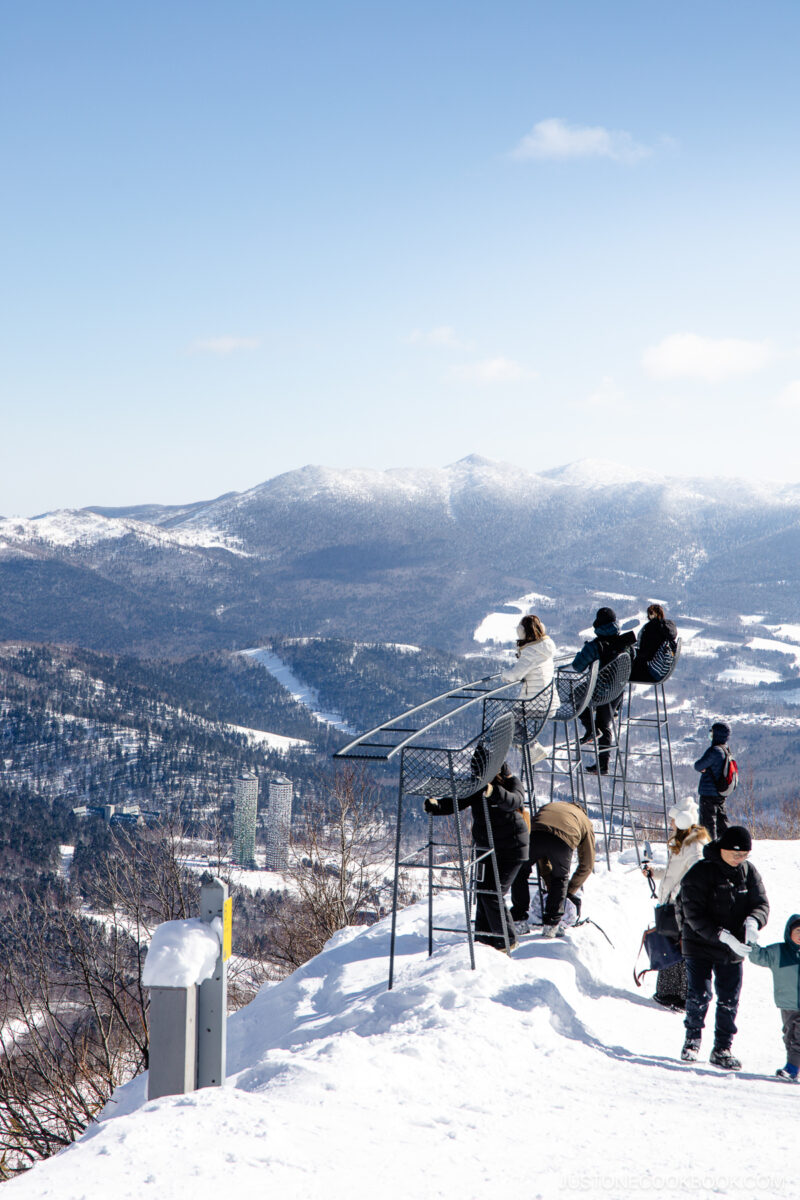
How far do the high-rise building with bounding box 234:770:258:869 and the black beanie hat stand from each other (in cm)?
14902

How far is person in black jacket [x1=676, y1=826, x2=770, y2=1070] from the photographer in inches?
267

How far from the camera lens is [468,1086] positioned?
552cm

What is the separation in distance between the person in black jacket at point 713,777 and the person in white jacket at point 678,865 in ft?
7.64

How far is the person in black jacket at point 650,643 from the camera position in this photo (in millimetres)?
12148

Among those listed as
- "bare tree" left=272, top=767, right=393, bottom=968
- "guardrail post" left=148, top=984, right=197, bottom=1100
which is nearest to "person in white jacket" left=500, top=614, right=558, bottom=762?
"guardrail post" left=148, top=984, right=197, bottom=1100

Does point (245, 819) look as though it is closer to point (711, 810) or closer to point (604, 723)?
point (604, 723)

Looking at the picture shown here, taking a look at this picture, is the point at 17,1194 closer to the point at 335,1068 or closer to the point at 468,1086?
the point at 335,1068

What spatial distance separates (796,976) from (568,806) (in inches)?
99.9

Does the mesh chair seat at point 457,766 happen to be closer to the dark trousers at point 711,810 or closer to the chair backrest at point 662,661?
the dark trousers at point 711,810

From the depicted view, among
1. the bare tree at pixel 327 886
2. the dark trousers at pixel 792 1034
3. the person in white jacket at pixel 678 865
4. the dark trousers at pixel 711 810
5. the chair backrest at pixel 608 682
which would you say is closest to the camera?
the dark trousers at pixel 792 1034

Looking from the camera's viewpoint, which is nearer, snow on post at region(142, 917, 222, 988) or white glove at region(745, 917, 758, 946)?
snow on post at region(142, 917, 222, 988)

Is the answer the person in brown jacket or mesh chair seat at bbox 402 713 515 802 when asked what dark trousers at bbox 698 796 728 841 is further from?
mesh chair seat at bbox 402 713 515 802

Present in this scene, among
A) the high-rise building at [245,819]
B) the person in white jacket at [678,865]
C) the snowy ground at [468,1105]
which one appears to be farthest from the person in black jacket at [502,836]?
the high-rise building at [245,819]

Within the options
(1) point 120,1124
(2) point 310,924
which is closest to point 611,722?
(1) point 120,1124
